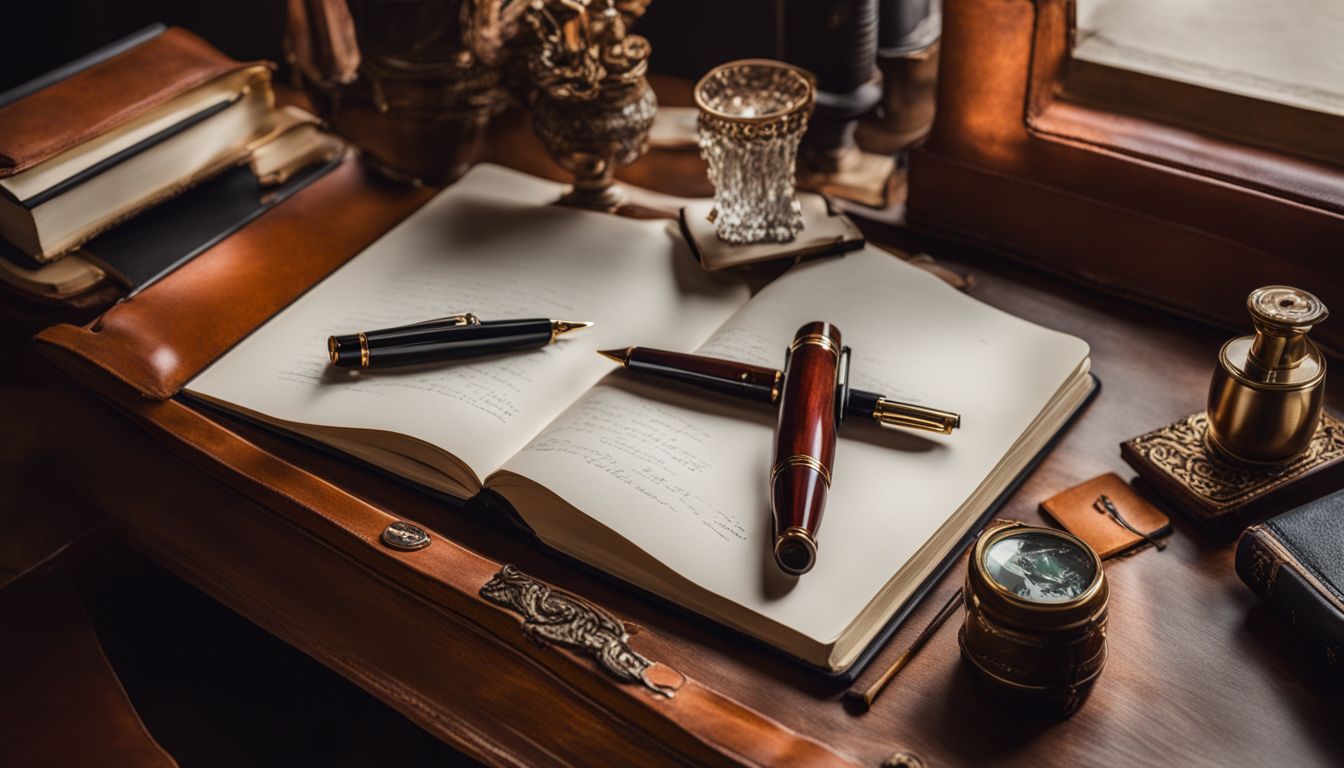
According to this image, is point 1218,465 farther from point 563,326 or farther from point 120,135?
point 120,135

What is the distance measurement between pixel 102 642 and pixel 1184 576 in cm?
107

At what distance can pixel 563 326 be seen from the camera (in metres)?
1.09

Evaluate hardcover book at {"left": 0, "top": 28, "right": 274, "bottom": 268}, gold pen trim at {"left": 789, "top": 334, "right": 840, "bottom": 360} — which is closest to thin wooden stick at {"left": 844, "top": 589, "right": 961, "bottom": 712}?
gold pen trim at {"left": 789, "top": 334, "right": 840, "bottom": 360}

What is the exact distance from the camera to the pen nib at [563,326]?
1085 mm

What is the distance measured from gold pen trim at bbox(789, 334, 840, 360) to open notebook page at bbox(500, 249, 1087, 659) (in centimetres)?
4

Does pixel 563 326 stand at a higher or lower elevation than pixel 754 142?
lower

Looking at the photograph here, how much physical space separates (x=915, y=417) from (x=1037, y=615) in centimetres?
24

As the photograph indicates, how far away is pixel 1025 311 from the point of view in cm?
114

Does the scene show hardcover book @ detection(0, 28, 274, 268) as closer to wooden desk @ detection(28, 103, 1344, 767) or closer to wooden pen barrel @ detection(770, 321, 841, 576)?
wooden desk @ detection(28, 103, 1344, 767)

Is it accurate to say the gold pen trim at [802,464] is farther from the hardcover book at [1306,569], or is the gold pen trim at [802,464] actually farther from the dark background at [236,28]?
the dark background at [236,28]

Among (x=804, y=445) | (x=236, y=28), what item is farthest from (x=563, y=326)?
(x=236, y=28)

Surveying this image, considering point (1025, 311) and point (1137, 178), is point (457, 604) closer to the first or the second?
point (1025, 311)

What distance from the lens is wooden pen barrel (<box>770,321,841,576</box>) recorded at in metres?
0.82

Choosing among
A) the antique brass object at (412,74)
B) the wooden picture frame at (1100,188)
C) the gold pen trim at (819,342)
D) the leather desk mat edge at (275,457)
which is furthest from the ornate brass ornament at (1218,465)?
the antique brass object at (412,74)
